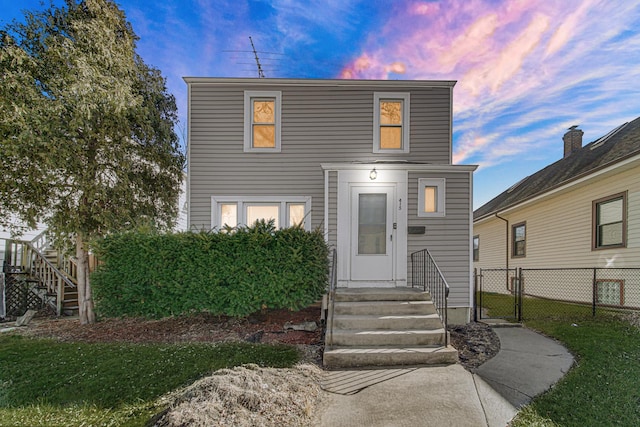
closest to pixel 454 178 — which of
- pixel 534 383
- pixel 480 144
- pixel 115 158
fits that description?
pixel 534 383

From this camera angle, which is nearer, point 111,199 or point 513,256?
point 111,199

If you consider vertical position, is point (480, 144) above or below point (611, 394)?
above

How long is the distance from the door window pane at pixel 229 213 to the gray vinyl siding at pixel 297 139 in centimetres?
30

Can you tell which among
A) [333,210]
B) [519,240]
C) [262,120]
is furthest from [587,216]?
[262,120]

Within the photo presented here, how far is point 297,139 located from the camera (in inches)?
279

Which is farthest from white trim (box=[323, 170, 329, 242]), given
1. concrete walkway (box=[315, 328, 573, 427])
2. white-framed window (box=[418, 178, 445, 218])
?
concrete walkway (box=[315, 328, 573, 427])

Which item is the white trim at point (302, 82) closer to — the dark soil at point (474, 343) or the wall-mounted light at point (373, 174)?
the wall-mounted light at point (373, 174)

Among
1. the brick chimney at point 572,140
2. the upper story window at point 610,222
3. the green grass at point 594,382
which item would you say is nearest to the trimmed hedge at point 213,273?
the green grass at point 594,382

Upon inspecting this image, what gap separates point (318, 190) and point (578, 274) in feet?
25.4

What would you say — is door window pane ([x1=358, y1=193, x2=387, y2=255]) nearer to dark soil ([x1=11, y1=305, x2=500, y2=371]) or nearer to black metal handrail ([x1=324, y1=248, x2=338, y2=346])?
black metal handrail ([x1=324, y1=248, x2=338, y2=346])

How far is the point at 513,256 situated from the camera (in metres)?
11.8

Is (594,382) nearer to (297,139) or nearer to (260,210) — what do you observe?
(260,210)

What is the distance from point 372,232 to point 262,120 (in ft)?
12.1

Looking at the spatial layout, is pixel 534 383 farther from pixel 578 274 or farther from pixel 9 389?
pixel 578 274
